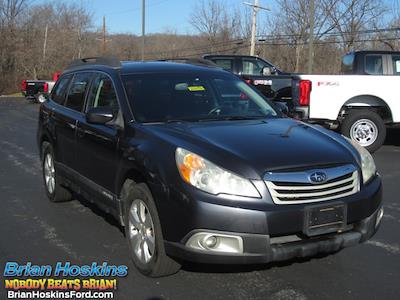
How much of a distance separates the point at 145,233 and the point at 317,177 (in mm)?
1422

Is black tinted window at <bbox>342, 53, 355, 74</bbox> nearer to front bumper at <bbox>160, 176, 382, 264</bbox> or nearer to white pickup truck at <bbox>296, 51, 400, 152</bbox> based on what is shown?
white pickup truck at <bbox>296, 51, 400, 152</bbox>

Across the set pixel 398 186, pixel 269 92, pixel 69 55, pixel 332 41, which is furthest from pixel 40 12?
pixel 398 186

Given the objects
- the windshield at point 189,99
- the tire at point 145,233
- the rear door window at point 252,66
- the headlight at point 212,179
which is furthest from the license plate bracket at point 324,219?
the rear door window at point 252,66

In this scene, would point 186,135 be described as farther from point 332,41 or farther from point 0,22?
point 0,22

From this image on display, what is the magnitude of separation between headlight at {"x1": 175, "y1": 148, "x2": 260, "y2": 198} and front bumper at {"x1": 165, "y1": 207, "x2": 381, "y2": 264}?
298 mm

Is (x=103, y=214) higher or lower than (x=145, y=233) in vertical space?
lower

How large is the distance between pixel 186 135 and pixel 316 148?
1.01 m

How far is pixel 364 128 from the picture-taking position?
10461 millimetres

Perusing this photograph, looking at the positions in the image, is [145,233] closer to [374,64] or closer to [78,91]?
[78,91]

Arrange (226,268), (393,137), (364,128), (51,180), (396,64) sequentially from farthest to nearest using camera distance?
(393,137) < (396,64) < (364,128) < (51,180) < (226,268)

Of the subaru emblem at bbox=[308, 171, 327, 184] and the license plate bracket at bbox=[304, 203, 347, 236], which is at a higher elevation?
the subaru emblem at bbox=[308, 171, 327, 184]

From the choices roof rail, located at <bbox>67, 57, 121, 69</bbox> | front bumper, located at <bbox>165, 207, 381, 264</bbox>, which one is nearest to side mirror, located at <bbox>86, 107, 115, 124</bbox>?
roof rail, located at <bbox>67, 57, 121, 69</bbox>

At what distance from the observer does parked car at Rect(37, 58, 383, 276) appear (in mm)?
3486

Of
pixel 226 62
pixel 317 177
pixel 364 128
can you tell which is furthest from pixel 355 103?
pixel 317 177
